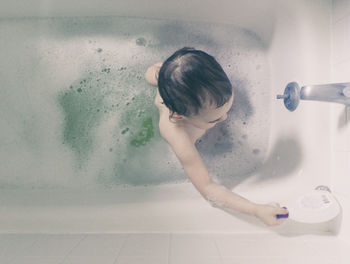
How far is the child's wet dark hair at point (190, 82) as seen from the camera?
2.47 feet

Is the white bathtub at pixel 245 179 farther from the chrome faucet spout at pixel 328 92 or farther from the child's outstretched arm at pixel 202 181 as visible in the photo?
the chrome faucet spout at pixel 328 92

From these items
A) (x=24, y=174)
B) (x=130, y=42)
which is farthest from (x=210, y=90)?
(x=24, y=174)

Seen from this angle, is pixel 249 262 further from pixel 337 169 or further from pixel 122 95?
pixel 122 95

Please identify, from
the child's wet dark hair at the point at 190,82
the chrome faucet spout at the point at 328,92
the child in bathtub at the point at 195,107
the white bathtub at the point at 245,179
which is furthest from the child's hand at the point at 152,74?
the chrome faucet spout at the point at 328,92

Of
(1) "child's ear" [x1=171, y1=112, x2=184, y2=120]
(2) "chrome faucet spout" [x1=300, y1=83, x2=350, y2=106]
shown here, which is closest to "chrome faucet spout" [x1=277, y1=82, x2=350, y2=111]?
(2) "chrome faucet spout" [x1=300, y1=83, x2=350, y2=106]

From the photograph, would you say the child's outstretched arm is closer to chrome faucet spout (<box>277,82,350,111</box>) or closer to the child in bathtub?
the child in bathtub

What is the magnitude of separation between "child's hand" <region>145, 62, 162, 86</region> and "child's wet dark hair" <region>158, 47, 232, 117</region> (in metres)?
0.34

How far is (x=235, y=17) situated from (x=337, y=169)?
2.01 feet

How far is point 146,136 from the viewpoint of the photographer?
3.97ft

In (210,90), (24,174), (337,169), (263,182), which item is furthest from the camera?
(24,174)

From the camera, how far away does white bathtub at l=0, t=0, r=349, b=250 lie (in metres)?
0.95

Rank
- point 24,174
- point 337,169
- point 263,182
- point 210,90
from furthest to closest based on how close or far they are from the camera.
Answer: point 24,174 < point 263,182 < point 337,169 < point 210,90

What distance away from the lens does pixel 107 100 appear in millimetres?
1228

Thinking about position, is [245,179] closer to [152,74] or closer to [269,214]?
[269,214]
